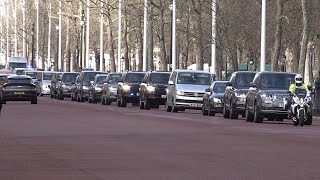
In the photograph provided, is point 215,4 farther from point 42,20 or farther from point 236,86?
point 42,20

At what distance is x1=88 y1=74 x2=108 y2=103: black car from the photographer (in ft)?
235

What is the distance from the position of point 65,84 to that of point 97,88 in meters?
10.3

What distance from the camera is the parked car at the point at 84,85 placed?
2965 inches

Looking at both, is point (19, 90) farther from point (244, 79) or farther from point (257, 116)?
point (257, 116)

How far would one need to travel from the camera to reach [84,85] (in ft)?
248

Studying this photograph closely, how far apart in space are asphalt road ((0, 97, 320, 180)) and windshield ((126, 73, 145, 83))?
25970 millimetres

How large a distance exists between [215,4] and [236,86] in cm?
2755

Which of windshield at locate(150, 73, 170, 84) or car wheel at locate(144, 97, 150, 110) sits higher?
windshield at locate(150, 73, 170, 84)

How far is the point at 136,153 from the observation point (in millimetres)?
23719

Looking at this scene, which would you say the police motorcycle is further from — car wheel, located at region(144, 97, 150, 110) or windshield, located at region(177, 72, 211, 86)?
car wheel, located at region(144, 97, 150, 110)

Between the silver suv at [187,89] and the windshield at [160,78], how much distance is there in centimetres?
456

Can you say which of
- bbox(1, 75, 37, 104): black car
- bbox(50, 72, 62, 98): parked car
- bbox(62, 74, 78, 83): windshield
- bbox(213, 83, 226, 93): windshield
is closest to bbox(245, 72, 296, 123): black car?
bbox(213, 83, 226, 93): windshield

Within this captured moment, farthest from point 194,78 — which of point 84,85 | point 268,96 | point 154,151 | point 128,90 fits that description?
point 154,151

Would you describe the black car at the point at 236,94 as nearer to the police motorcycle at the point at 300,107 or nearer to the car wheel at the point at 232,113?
the car wheel at the point at 232,113
